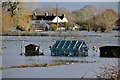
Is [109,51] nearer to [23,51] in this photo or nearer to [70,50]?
[70,50]

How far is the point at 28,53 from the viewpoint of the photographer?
20062 mm

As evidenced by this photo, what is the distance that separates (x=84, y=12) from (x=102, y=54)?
5312 centimetres

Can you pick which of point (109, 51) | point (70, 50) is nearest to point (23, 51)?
point (70, 50)

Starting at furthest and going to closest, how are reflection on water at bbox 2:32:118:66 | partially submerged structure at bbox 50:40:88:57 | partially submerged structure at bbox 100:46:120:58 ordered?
1. partially submerged structure at bbox 50:40:88:57
2. partially submerged structure at bbox 100:46:120:58
3. reflection on water at bbox 2:32:118:66

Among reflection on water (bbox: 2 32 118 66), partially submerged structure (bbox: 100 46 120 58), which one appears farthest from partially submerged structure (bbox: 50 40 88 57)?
partially submerged structure (bbox: 100 46 120 58)

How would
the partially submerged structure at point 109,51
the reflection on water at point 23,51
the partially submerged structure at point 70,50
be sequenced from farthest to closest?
1. the partially submerged structure at point 70,50
2. the partially submerged structure at point 109,51
3. the reflection on water at point 23,51

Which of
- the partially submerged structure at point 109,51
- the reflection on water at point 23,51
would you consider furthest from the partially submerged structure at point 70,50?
the partially submerged structure at point 109,51

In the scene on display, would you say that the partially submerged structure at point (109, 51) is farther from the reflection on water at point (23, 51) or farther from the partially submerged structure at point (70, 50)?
the partially submerged structure at point (70, 50)

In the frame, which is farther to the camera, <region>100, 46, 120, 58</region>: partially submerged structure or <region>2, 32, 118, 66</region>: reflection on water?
<region>100, 46, 120, 58</region>: partially submerged structure

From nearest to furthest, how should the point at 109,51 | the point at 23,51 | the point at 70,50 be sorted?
the point at 109,51 → the point at 70,50 → the point at 23,51

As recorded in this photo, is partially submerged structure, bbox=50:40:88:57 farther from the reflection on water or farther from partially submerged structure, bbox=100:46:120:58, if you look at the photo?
partially submerged structure, bbox=100:46:120:58

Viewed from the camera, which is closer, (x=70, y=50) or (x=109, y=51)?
(x=109, y=51)

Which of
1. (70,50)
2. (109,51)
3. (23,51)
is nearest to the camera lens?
(109,51)

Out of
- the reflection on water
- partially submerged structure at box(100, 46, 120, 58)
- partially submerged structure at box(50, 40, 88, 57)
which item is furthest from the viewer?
partially submerged structure at box(50, 40, 88, 57)
